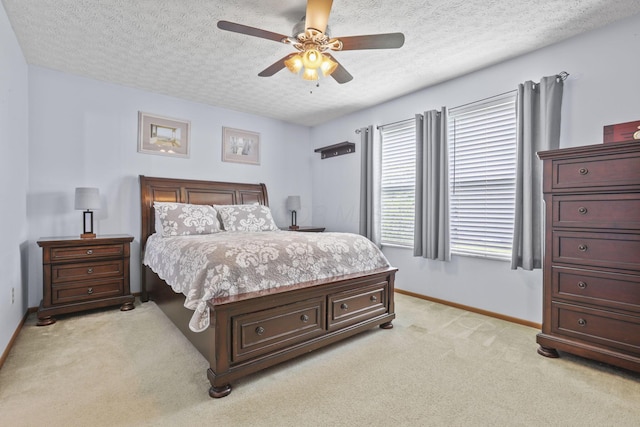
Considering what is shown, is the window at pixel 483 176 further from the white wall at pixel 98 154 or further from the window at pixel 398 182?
the white wall at pixel 98 154

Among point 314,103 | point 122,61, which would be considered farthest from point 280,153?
point 122,61

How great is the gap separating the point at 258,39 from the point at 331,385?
2863 millimetres

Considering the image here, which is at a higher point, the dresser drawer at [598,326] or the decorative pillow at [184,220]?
the decorative pillow at [184,220]

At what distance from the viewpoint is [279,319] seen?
7.11 feet

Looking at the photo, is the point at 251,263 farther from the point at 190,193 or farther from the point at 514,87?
the point at 514,87

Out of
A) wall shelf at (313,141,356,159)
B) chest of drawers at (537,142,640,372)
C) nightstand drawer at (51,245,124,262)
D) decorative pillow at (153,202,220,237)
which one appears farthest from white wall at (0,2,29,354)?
chest of drawers at (537,142,640,372)

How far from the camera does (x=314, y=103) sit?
4.46 m

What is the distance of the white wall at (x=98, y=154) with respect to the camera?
3.38m

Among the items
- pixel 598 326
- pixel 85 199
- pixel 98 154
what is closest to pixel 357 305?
pixel 598 326

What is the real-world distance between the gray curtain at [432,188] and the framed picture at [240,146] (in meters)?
2.59

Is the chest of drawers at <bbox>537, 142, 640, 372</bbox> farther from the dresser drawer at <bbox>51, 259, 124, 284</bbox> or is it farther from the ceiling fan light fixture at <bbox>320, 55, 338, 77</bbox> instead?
the dresser drawer at <bbox>51, 259, 124, 284</bbox>

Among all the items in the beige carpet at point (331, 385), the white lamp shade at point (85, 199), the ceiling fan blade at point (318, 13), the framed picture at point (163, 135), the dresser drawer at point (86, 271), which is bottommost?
the beige carpet at point (331, 385)

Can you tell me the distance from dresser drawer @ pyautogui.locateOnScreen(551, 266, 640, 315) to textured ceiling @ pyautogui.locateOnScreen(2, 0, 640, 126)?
2.00 m

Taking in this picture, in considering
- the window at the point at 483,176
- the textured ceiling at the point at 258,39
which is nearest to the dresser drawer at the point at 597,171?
the window at the point at 483,176
